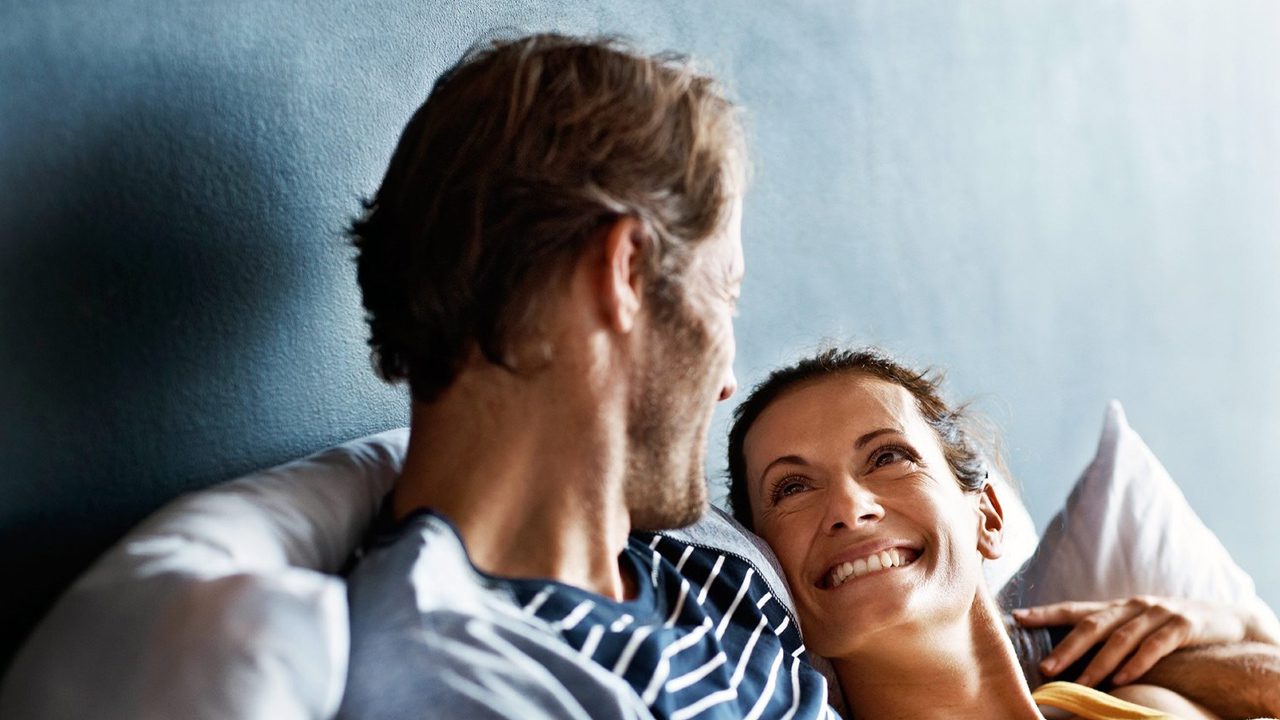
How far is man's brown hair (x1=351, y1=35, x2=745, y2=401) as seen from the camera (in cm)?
98

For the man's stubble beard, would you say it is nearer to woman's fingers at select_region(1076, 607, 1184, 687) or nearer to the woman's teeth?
the woman's teeth

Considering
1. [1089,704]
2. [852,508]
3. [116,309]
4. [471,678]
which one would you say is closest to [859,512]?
[852,508]

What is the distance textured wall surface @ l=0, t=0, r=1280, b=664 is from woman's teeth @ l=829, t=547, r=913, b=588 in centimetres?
39

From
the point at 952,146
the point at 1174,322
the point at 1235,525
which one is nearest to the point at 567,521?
the point at 952,146

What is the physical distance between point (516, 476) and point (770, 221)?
0.83 m

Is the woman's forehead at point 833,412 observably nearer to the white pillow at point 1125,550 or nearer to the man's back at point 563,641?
the man's back at point 563,641

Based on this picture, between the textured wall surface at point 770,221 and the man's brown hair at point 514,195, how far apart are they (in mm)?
126

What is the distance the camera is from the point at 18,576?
0.87 metres

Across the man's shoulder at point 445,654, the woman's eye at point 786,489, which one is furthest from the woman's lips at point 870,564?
the man's shoulder at point 445,654

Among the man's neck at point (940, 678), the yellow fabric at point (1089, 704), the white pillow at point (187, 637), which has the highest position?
the yellow fabric at point (1089, 704)

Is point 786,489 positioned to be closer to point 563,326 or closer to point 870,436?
point 870,436

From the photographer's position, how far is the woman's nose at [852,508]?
1315 mm

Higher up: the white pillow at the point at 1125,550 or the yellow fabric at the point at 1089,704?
the white pillow at the point at 1125,550

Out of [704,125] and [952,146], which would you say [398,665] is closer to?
[704,125]
